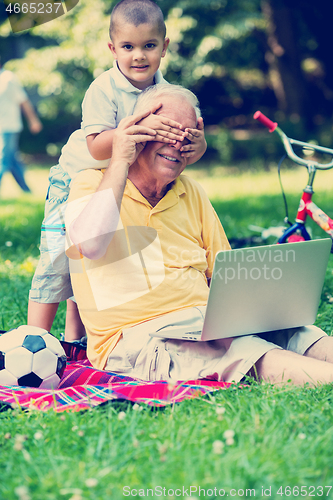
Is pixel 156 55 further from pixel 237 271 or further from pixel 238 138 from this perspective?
pixel 238 138

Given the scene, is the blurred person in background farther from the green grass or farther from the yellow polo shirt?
the green grass

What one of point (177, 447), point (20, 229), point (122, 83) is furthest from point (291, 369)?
point (20, 229)

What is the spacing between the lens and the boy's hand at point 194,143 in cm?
226

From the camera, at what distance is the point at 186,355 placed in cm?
Answer: 220

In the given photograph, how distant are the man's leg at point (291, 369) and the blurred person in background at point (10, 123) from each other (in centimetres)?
604

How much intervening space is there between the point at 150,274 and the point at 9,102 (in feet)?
21.6

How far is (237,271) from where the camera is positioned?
1.93 meters

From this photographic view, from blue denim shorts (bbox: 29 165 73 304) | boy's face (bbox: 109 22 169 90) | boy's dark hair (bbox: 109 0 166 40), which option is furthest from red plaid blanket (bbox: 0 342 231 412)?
boy's dark hair (bbox: 109 0 166 40)

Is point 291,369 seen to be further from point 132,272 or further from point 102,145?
point 102,145

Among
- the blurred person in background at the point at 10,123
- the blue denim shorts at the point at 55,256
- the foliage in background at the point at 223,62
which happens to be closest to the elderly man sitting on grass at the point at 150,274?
the blue denim shorts at the point at 55,256

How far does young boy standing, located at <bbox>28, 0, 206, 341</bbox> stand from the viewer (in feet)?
8.24

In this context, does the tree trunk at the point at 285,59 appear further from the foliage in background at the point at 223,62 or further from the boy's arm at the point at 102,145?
the boy's arm at the point at 102,145

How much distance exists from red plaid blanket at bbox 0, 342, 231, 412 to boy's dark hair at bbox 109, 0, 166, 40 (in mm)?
1696

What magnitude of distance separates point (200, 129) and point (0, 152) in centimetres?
565
